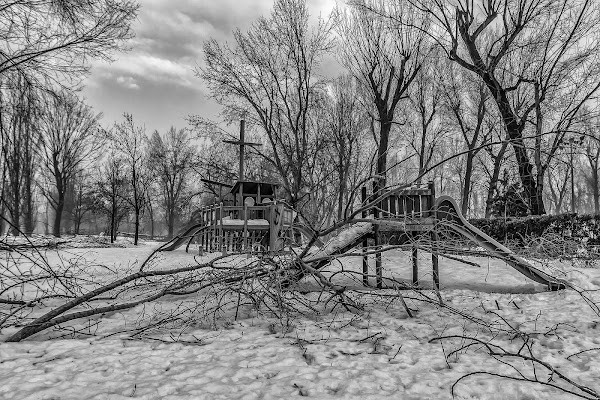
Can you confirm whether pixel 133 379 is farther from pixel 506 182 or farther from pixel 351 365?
pixel 506 182

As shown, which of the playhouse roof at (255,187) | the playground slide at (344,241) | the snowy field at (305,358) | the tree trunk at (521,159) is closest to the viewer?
the snowy field at (305,358)

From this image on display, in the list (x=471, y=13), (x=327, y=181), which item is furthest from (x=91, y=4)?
(x=327, y=181)

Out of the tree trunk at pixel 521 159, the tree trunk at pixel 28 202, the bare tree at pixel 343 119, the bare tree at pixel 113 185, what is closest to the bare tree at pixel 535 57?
the tree trunk at pixel 521 159

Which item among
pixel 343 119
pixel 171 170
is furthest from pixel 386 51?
pixel 171 170

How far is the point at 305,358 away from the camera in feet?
8.79

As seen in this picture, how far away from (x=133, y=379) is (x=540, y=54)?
1586 cm

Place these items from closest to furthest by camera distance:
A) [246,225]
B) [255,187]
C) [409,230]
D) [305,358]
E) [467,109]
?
[305,358]
[409,230]
[246,225]
[255,187]
[467,109]

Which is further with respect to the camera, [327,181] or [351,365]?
[327,181]

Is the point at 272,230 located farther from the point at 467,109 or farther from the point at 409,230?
the point at 467,109

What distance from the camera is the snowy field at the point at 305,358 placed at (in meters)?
2.09

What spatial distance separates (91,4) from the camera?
18.5 feet

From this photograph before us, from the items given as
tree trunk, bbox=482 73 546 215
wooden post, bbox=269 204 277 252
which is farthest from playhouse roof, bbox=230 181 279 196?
tree trunk, bbox=482 73 546 215

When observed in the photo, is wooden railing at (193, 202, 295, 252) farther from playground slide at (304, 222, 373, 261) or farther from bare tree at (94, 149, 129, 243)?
bare tree at (94, 149, 129, 243)

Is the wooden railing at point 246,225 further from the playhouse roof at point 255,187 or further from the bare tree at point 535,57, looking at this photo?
the bare tree at point 535,57
